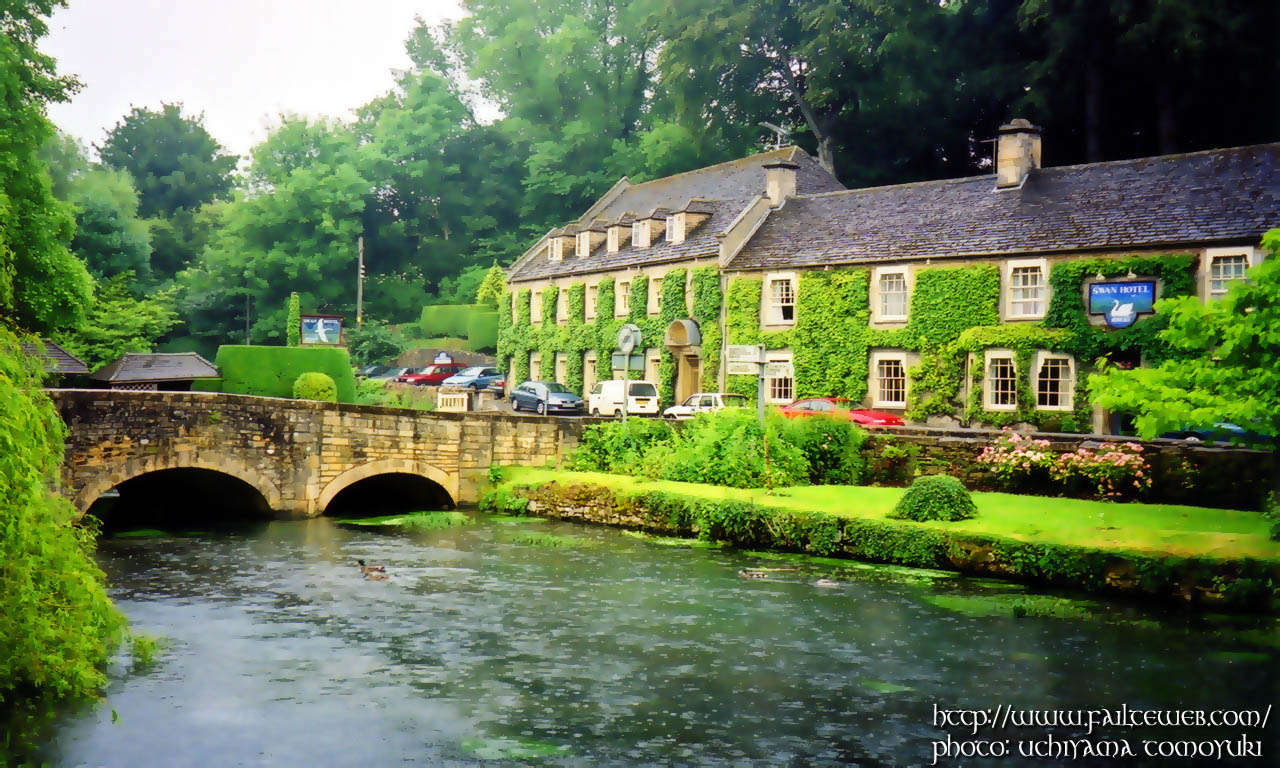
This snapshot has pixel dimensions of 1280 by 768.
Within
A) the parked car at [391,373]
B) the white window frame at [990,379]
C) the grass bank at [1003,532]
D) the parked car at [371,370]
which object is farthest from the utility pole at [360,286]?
the grass bank at [1003,532]

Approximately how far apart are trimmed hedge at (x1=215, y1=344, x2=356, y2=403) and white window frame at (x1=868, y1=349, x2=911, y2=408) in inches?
796

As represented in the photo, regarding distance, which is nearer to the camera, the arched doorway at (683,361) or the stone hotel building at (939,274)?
the stone hotel building at (939,274)

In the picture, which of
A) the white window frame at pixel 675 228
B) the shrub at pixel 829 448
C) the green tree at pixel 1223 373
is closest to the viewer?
the green tree at pixel 1223 373

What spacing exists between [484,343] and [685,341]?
2526 centimetres

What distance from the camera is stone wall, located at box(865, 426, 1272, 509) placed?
24.9m

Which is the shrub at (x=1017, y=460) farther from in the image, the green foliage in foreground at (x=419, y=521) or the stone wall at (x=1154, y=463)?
the green foliage in foreground at (x=419, y=521)

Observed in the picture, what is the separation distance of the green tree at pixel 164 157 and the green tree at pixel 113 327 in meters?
25.8

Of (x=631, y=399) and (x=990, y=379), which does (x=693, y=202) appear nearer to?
(x=631, y=399)

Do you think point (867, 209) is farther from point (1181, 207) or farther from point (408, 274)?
point (408, 274)

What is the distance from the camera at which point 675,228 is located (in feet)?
164

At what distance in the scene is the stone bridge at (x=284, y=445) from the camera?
28750mm

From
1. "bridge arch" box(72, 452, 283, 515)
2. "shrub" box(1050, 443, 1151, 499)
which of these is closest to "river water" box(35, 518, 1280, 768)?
"bridge arch" box(72, 452, 283, 515)

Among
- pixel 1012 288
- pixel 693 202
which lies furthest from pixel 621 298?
pixel 1012 288

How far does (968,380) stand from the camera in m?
39.5
